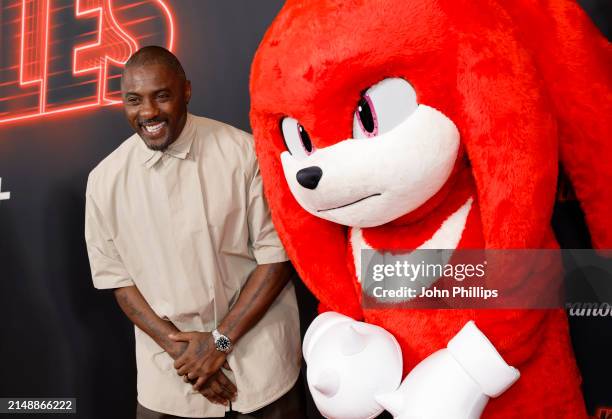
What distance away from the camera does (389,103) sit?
1244 mm

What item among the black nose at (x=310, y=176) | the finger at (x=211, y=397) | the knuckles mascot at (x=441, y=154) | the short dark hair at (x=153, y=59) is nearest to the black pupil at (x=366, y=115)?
the knuckles mascot at (x=441, y=154)

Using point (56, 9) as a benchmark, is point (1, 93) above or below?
below

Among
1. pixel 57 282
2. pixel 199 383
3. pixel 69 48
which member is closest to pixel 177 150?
pixel 199 383

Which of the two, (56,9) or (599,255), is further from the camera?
(56,9)

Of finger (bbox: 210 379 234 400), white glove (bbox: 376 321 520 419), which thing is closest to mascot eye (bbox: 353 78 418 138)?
white glove (bbox: 376 321 520 419)

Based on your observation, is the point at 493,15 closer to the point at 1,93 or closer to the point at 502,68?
the point at 502,68

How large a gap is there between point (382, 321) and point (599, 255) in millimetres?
524

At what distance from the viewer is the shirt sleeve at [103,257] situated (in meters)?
1.76

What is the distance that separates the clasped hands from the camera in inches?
66.1

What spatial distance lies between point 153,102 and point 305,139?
0.48 metres

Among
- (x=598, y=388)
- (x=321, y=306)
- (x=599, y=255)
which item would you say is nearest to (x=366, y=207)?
(x=321, y=306)

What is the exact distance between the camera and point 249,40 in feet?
6.95

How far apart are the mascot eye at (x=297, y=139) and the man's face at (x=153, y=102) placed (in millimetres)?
386

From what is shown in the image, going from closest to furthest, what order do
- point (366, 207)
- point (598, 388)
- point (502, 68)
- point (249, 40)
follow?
point (502, 68)
point (366, 207)
point (598, 388)
point (249, 40)
